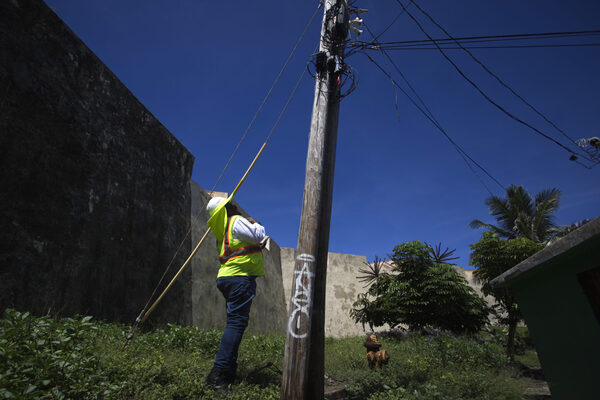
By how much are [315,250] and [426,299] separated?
7.50 meters

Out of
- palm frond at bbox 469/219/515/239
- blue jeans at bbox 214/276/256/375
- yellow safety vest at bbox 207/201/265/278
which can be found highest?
palm frond at bbox 469/219/515/239

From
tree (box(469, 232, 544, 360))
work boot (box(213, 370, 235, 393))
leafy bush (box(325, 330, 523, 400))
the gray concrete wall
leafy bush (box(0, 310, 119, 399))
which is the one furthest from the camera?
tree (box(469, 232, 544, 360))

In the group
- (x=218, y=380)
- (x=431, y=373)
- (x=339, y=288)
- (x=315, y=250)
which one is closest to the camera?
(x=218, y=380)

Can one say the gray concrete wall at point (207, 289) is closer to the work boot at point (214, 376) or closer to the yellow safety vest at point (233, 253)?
the yellow safety vest at point (233, 253)

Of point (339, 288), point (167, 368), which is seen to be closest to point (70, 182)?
point (167, 368)

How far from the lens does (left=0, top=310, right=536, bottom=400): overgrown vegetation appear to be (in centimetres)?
232

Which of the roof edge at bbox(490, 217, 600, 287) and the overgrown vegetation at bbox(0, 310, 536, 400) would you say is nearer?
the overgrown vegetation at bbox(0, 310, 536, 400)

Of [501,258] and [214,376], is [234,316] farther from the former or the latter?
[501,258]

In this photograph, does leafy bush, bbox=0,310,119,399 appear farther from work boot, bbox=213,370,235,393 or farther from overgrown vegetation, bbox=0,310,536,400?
work boot, bbox=213,370,235,393

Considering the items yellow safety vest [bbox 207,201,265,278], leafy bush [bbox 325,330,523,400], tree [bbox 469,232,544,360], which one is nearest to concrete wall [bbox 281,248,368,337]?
tree [bbox 469,232,544,360]

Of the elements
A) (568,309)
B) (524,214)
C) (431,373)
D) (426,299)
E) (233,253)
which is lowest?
(431,373)

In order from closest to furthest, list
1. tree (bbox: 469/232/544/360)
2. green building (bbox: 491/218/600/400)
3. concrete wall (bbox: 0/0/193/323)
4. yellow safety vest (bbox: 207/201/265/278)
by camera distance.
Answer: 1. green building (bbox: 491/218/600/400)
2. yellow safety vest (bbox: 207/201/265/278)
3. concrete wall (bbox: 0/0/193/323)
4. tree (bbox: 469/232/544/360)

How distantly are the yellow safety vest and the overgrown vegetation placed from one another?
107 cm

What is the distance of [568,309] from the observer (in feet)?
11.6
